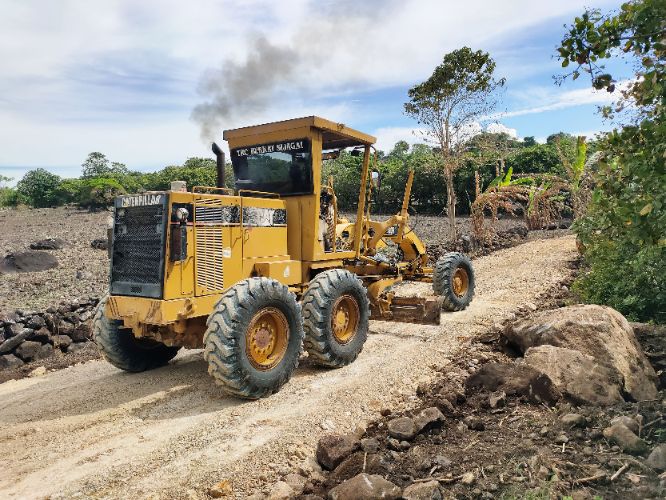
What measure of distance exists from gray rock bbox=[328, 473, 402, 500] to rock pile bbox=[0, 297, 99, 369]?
680 cm

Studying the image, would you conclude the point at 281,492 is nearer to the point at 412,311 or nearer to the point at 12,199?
the point at 412,311

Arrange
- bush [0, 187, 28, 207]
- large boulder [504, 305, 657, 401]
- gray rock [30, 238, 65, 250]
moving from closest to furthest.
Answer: large boulder [504, 305, 657, 401], gray rock [30, 238, 65, 250], bush [0, 187, 28, 207]

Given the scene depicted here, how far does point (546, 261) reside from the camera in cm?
1349

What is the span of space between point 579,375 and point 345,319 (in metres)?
3.02

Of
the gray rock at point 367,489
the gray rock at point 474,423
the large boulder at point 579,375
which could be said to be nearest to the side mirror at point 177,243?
the gray rock at point 367,489

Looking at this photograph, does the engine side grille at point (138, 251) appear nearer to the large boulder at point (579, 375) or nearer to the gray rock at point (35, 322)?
the gray rock at point (35, 322)

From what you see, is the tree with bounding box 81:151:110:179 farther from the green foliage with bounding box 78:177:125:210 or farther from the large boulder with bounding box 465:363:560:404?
the large boulder with bounding box 465:363:560:404

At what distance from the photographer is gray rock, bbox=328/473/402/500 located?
3.25m

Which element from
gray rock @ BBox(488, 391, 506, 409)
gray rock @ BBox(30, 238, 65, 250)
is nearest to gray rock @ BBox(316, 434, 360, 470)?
gray rock @ BBox(488, 391, 506, 409)

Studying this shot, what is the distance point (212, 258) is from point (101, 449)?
2.23 meters

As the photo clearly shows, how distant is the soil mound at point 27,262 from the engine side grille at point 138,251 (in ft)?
26.4

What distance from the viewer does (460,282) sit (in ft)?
32.1

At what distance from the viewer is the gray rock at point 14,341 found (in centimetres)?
812

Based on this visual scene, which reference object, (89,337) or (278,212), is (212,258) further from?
(89,337)
